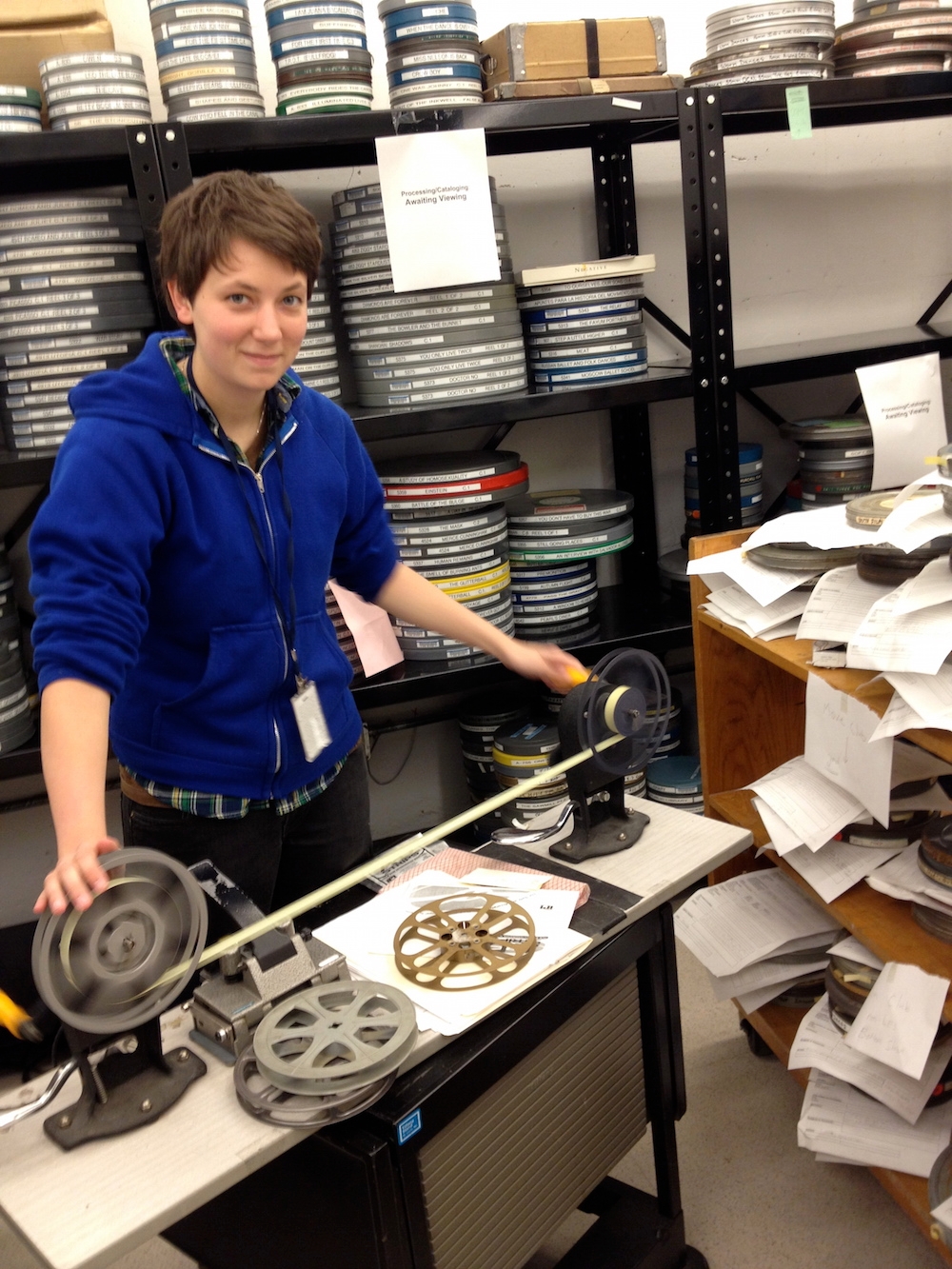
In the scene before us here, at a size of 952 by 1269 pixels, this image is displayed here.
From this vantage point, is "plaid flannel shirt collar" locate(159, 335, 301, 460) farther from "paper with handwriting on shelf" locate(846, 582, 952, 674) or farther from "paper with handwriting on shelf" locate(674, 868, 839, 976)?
"paper with handwriting on shelf" locate(674, 868, 839, 976)

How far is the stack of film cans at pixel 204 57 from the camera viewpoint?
1795mm

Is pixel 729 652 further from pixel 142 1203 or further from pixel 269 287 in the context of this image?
pixel 142 1203

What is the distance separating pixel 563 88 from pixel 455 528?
81cm

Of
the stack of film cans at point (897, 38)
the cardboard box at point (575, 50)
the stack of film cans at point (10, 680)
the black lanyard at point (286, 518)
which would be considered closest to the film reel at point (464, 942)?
the black lanyard at point (286, 518)

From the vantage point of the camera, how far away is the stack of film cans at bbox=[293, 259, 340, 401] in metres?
1.98

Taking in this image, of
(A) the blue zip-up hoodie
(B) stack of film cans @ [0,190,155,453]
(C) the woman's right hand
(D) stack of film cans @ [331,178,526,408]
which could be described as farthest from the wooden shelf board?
(B) stack of film cans @ [0,190,155,453]

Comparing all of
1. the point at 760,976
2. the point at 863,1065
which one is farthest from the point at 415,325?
the point at 863,1065

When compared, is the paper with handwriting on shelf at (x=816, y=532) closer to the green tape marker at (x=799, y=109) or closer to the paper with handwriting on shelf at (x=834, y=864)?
the paper with handwriting on shelf at (x=834, y=864)

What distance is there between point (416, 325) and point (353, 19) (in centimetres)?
52

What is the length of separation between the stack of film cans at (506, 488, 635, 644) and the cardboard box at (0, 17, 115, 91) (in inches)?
44.6

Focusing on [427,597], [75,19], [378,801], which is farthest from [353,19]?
[378,801]

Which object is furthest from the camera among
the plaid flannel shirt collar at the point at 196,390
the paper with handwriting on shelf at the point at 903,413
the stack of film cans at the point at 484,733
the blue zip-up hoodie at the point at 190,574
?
the stack of film cans at the point at 484,733

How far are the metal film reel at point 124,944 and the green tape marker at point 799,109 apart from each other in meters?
1.78

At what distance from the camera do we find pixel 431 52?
1882 millimetres
